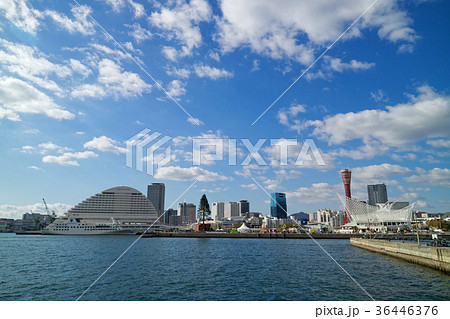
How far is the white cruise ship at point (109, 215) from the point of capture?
139250 millimetres

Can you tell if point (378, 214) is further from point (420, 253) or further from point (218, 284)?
point (218, 284)

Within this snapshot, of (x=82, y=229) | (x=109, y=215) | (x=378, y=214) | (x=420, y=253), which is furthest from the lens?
(x=109, y=215)

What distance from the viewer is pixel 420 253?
3441 cm

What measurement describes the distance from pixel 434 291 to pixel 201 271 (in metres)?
21.4

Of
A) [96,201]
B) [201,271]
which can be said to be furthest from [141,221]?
[201,271]

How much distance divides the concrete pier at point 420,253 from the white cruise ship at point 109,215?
417ft

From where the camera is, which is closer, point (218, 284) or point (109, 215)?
point (218, 284)

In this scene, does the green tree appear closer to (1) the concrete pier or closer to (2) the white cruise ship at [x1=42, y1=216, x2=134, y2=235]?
(2) the white cruise ship at [x1=42, y1=216, x2=134, y2=235]

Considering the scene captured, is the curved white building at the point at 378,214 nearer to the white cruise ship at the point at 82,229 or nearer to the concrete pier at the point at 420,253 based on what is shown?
the concrete pier at the point at 420,253

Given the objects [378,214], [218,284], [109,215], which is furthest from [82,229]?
[378,214]

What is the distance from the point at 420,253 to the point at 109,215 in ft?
545

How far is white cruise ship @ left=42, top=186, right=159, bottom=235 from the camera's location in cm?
13925

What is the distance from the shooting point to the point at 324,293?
19.5 metres
